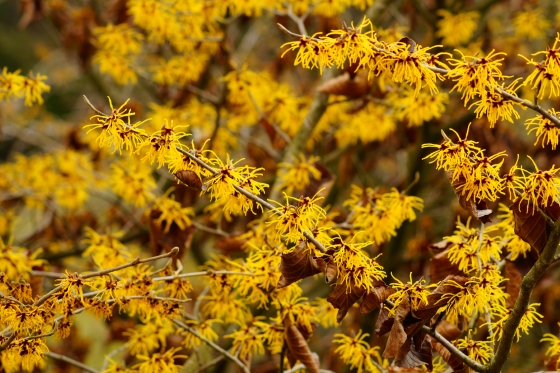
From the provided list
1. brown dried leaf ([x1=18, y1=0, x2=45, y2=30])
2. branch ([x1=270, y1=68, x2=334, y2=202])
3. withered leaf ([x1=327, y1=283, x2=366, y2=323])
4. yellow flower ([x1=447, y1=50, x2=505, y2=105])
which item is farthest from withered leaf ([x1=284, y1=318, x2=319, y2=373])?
brown dried leaf ([x1=18, y1=0, x2=45, y2=30])

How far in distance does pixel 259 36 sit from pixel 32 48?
4.94m

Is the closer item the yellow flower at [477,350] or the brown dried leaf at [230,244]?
the yellow flower at [477,350]

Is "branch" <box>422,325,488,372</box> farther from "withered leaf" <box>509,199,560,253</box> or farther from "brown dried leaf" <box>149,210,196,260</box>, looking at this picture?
"brown dried leaf" <box>149,210,196,260</box>

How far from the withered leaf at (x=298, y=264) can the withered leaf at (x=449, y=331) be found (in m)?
0.52

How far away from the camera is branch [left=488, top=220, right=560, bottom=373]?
→ 1397 millimetres

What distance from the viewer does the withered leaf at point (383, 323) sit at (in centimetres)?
151

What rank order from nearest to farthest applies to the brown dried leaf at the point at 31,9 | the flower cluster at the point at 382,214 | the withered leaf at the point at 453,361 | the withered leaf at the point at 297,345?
the withered leaf at the point at 453,361 → the withered leaf at the point at 297,345 → the flower cluster at the point at 382,214 → the brown dried leaf at the point at 31,9

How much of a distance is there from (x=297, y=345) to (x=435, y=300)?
1.66 ft

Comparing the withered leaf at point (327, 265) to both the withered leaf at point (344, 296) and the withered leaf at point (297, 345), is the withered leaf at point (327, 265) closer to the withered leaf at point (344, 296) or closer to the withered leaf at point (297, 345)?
the withered leaf at point (344, 296)

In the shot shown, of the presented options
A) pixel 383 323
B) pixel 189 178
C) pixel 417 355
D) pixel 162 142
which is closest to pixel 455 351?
pixel 417 355

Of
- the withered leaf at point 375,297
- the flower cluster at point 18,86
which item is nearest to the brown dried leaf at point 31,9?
the flower cluster at point 18,86

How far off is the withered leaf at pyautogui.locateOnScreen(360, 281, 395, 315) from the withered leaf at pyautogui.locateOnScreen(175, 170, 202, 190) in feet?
1.67

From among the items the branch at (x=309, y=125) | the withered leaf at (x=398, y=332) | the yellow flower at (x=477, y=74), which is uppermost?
the branch at (x=309, y=125)

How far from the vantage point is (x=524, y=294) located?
1464mm
